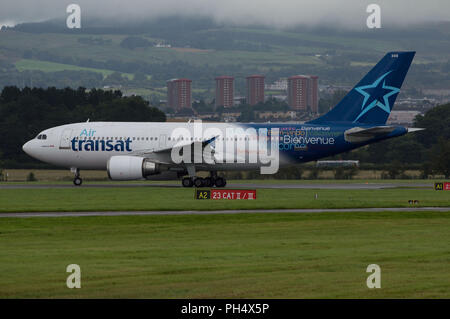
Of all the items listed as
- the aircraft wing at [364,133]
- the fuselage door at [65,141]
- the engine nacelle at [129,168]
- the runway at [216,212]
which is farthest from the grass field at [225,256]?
the fuselage door at [65,141]

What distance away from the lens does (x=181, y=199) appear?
166 feet

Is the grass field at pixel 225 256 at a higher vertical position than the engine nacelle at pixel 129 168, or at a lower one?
lower

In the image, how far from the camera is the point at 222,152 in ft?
207

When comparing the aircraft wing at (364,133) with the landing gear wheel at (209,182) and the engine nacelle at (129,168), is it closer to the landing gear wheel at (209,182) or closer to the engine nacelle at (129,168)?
the landing gear wheel at (209,182)

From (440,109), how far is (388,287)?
133 m

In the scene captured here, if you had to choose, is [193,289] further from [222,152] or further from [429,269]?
[222,152]

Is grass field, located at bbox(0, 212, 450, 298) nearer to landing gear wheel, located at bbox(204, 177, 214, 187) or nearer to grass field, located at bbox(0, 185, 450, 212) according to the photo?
grass field, located at bbox(0, 185, 450, 212)

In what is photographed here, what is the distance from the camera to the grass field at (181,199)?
150ft

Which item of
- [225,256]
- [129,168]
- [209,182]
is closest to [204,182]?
[209,182]

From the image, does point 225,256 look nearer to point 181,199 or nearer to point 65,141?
point 181,199

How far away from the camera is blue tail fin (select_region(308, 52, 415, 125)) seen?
6444 cm

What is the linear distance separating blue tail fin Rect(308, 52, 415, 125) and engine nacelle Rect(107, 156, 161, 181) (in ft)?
46.6

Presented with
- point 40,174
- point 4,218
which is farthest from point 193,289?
point 40,174

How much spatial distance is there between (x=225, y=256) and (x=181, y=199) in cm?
2444
